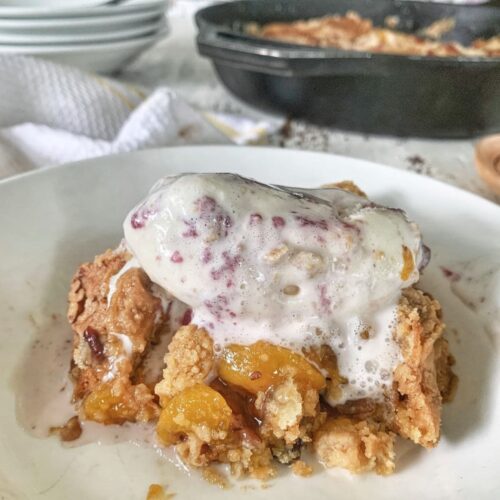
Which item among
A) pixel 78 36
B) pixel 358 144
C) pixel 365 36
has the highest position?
pixel 78 36

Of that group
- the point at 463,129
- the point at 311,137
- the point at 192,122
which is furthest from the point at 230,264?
the point at 463,129

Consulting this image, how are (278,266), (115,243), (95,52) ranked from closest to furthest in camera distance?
1. (278,266)
2. (115,243)
3. (95,52)

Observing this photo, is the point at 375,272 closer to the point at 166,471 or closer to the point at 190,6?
the point at 166,471

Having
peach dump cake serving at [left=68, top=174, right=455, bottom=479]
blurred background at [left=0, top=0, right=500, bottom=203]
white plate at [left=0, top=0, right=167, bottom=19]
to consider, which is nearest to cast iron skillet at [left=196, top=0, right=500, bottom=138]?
blurred background at [left=0, top=0, right=500, bottom=203]

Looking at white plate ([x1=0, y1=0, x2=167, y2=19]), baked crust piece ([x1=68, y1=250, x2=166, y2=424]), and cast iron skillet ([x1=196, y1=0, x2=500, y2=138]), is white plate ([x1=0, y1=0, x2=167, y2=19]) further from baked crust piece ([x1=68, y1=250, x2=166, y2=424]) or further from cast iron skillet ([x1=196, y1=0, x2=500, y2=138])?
baked crust piece ([x1=68, y1=250, x2=166, y2=424])

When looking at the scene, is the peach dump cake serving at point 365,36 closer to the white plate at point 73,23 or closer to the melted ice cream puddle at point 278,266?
the white plate at point 73,23

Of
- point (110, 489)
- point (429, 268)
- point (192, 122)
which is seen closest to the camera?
point (110, 489)

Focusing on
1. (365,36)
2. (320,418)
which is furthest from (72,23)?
(320,418)

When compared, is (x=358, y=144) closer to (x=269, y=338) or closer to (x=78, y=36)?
(x=78, y=36)
